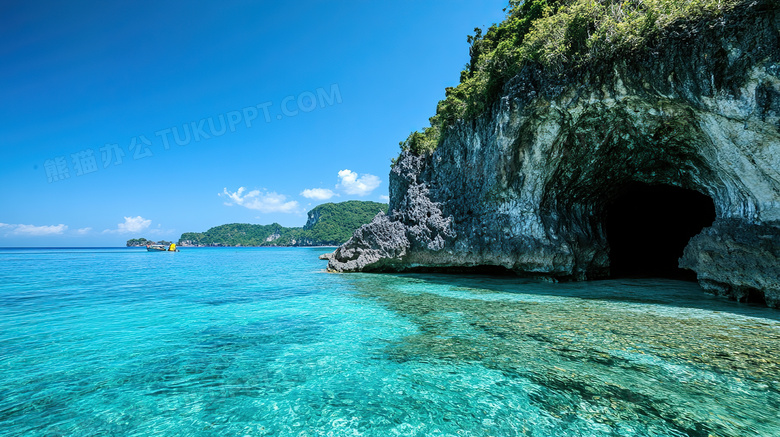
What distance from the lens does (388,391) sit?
4043 millimetres

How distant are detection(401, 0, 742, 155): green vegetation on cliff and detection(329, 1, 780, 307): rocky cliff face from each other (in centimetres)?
39

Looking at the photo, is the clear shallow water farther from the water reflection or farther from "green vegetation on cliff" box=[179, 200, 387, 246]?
"green vegetation on cliff" box=[179, 200, 387, 246]

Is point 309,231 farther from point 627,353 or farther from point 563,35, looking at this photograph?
point 627,353

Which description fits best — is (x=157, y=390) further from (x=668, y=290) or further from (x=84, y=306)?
(x=668, y=290)

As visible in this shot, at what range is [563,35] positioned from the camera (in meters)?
11.8

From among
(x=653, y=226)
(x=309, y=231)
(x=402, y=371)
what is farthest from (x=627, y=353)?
(x=309, y=231)

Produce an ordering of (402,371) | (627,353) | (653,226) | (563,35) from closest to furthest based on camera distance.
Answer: (402,371)
(627,353)
(563,35)
(653,226)

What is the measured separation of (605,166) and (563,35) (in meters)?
5.55

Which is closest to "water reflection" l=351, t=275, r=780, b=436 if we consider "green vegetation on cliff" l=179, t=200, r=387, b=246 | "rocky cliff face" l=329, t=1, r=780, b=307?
"rocky cliff face" l=329, t=1, r=780, b=307

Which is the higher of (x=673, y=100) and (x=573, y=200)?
(x=673, y=100)

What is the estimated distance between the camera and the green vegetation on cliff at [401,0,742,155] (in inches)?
370

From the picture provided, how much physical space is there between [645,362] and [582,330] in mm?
1679

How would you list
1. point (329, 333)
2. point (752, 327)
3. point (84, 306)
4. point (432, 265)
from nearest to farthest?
1. point (752, 327)
2. point (329, 333)
3. point (84, 306)
4. point (432, 265)

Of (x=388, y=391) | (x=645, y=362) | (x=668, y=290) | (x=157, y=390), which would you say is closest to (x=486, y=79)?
(x=668, y=290)
